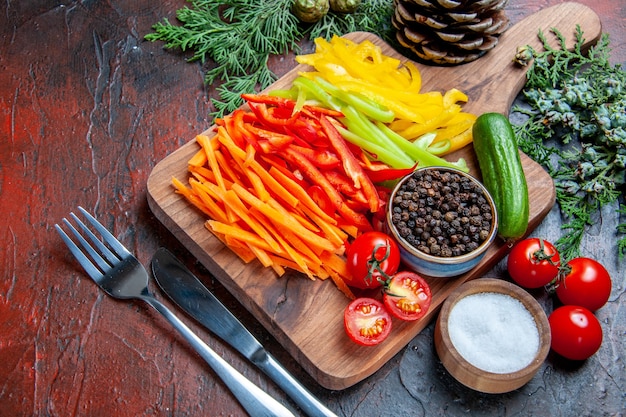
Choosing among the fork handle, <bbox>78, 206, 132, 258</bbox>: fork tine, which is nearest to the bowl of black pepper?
the fork handle

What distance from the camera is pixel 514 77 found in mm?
4281

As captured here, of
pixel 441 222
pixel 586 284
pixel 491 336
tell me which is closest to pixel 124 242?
pixel 441 222

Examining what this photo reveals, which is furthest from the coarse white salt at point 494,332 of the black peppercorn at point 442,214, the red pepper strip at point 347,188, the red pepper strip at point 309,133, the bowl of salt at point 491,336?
the red pepper strip at point 309,133

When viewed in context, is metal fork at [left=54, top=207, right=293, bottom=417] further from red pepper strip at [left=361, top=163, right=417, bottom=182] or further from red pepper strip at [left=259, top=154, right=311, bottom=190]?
red pepper strip at [left=361, top=163, right=417, bottom=182]

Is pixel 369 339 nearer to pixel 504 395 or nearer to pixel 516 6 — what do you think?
pixel 504 395

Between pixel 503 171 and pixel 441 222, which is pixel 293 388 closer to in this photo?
pixel 441 222

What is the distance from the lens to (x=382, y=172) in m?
3.68

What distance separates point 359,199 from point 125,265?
1.31 metres

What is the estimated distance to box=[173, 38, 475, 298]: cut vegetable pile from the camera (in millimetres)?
3518

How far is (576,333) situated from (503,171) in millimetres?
933

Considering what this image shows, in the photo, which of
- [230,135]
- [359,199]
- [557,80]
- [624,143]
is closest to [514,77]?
[557,80]

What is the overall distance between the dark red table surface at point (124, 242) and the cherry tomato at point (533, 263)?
0.16 meters

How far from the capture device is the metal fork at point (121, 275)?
335 centimetres

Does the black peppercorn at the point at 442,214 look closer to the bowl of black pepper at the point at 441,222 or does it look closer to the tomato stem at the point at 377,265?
the bowl of black pepper at the point at 441,222
